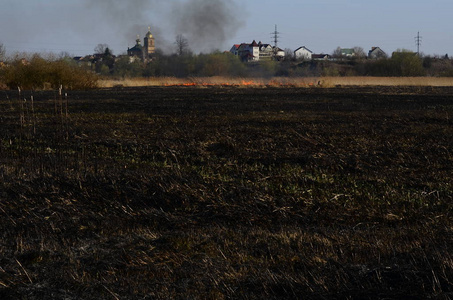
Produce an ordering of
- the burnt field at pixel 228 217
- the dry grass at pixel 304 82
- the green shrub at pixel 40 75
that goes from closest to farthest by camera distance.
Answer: the burnt field at pixel 228 217, the green shrub at pixel 40 75, the dry grass at pixel 304 82

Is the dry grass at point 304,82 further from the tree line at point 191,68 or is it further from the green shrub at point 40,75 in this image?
the green shrub at point 40,75

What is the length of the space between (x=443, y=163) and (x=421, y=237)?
4266mm

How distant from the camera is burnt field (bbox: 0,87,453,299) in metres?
4.25

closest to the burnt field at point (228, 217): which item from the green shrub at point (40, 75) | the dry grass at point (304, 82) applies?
the green shrub at point (40, 75)

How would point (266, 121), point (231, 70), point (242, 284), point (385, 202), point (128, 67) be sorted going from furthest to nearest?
point (128, 67) → point (231, 70) → point (266, 121) → point (385, 202) → point (242, 284)

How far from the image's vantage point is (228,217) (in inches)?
240

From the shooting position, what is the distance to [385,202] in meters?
6.59

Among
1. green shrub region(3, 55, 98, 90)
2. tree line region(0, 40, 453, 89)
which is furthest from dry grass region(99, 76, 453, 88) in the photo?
green shrub region(3, 55, 98, 90)

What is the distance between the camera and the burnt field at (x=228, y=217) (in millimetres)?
4250

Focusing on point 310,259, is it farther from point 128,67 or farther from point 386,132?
point 128,67

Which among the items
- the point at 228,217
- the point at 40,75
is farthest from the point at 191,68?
the point at 228,217

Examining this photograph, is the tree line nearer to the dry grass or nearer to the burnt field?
the dry grass

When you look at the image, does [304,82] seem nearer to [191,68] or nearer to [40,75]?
[40,75]

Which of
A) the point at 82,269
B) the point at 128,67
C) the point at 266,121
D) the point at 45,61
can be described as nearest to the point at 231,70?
the point at 128,67
